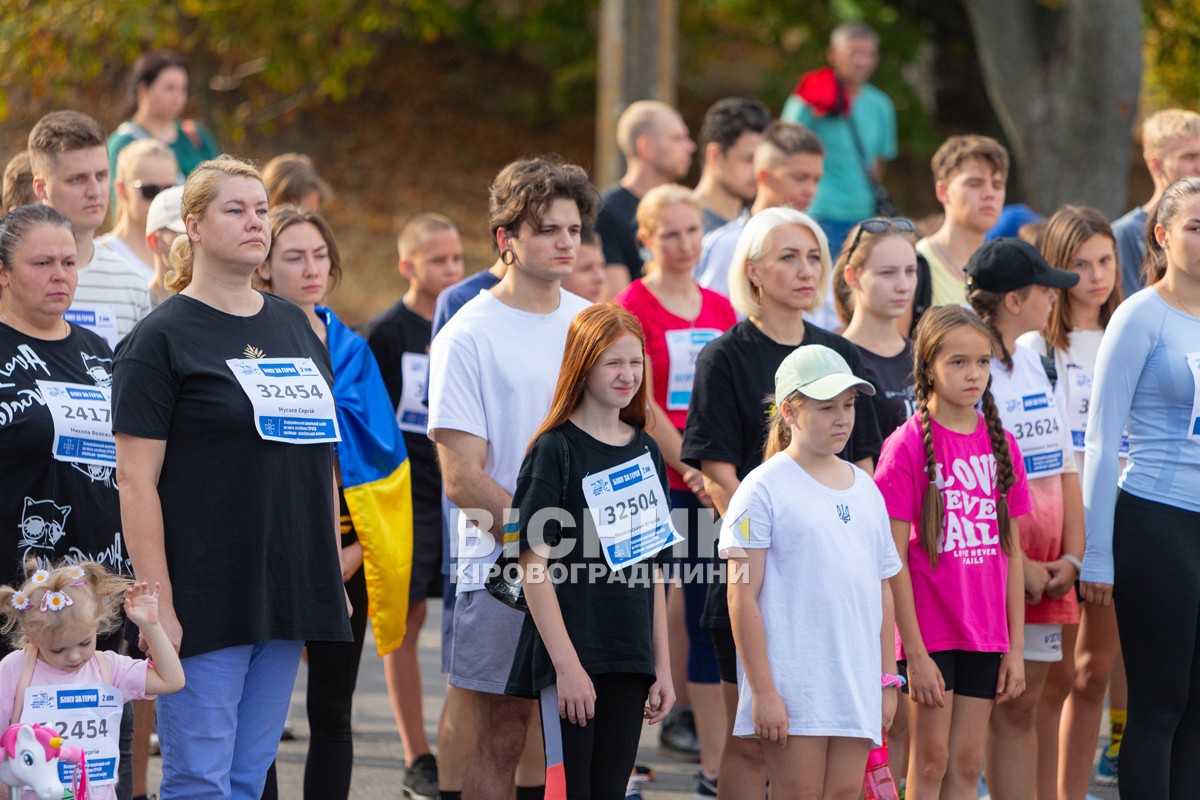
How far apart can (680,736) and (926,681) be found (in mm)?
1951

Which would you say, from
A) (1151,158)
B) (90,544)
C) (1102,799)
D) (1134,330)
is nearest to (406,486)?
(90,544)

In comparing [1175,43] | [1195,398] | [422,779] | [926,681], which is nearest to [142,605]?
[422,779]

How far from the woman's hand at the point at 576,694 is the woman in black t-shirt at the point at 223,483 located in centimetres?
67

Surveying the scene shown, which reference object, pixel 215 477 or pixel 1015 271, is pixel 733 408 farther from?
pixel 215 477

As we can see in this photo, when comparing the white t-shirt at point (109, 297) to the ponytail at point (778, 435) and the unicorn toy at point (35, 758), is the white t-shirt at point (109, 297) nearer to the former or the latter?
the unicorn toy at point (35, 758)

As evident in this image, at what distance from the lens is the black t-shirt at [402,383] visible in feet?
20.4

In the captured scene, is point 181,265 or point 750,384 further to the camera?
point 750,384

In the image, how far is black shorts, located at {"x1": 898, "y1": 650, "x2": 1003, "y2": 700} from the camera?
15.5 ft

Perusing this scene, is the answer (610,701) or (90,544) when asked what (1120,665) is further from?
(90,544)

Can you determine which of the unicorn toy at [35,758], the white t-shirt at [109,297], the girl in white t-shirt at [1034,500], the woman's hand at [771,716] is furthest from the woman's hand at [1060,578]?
the white t-shirt at [109,297]

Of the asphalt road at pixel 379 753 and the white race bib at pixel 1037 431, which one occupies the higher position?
the white race bib at pixel 1037 431

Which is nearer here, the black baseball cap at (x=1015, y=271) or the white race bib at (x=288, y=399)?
the white race bib at (x=288, y=399)

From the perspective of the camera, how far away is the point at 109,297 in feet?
17.6

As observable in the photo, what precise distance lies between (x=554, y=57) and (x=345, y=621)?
1271 centimetres
